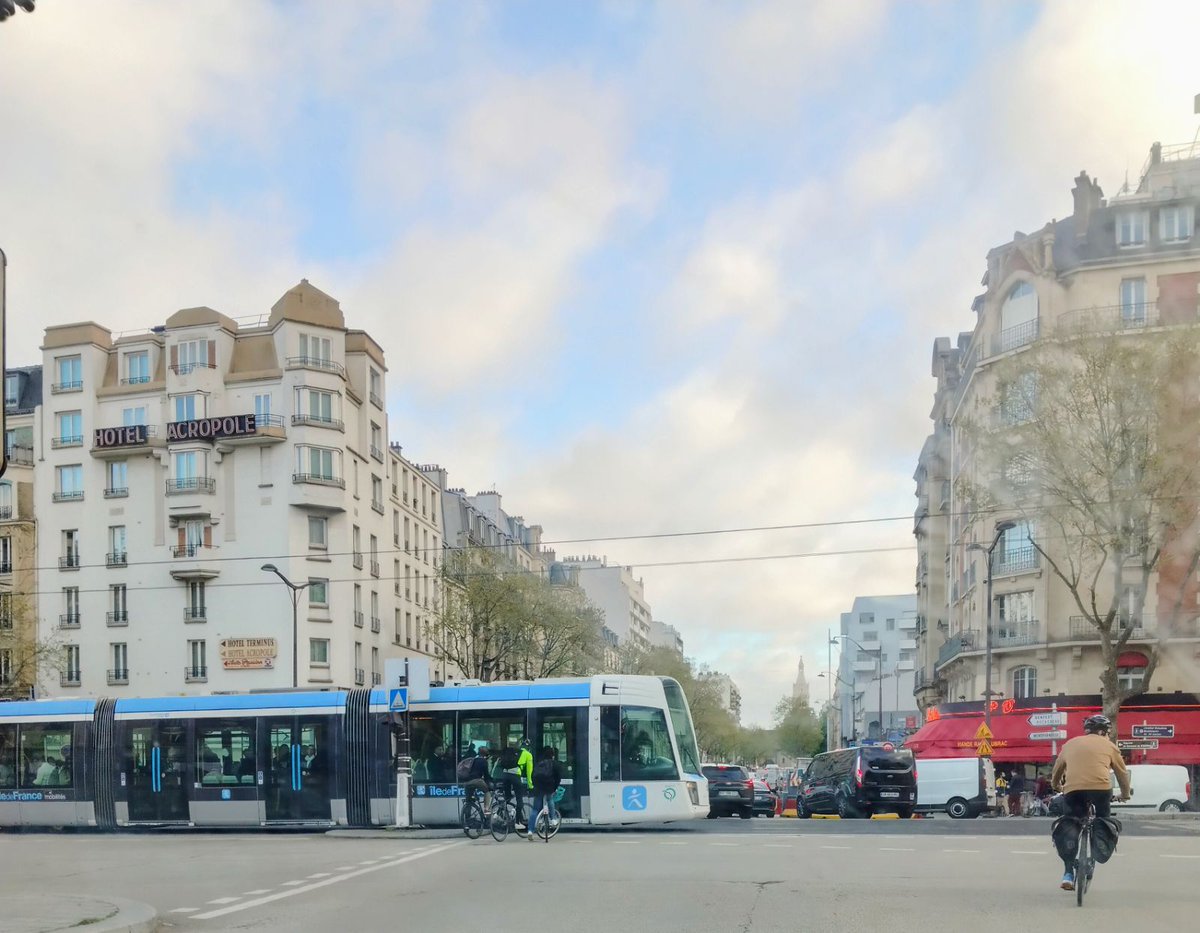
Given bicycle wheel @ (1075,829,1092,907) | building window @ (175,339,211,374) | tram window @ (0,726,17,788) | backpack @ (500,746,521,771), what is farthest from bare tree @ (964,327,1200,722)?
building window @ (175,339,211,374)

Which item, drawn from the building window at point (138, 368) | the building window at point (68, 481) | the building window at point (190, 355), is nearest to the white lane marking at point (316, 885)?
the building window at point (190, 355)

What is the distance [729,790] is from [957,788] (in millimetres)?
7084

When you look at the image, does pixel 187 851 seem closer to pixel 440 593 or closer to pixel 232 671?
pixel 232 671

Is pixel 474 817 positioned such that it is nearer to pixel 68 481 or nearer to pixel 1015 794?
pixel 1015 794

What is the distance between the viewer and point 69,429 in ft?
204

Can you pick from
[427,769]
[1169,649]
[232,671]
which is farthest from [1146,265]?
[232,671]

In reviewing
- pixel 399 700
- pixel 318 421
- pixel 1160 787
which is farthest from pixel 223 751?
pixel 318 421

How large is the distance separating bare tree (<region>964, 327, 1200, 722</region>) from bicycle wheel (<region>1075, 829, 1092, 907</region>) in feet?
68.9

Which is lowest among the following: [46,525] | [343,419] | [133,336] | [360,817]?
[360,817]

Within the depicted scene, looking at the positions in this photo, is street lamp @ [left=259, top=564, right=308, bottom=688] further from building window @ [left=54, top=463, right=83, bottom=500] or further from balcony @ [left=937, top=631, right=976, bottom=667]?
balcony @ [left=937, top=631, right=976, bottom=667]

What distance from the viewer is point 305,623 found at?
2314 inches

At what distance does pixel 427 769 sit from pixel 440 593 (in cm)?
4741

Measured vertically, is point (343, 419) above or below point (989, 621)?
above

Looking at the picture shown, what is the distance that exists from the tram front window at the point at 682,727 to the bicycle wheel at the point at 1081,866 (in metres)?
14.7
